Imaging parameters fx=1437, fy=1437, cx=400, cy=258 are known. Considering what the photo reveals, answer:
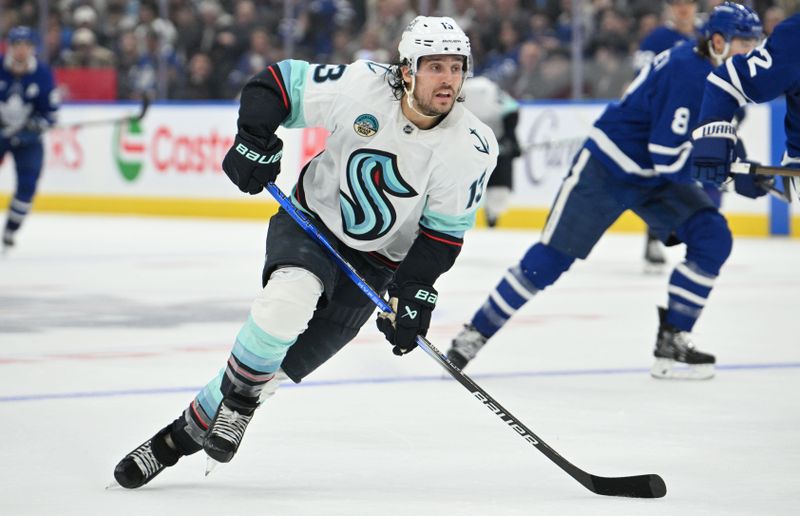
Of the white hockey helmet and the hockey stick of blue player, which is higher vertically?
the white hockey helmet

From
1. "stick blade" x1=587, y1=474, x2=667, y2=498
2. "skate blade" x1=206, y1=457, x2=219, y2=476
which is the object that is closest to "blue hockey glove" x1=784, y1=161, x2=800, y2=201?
"stick blade" x1=587, y1=474, x2=667, y2=498

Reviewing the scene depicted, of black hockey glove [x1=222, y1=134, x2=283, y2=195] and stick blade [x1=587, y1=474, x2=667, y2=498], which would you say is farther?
black hockey glove [x1=222, y1=134, x2=283, y2=195]

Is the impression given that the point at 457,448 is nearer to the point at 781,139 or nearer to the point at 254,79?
the point at 254,79

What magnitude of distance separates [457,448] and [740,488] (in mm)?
727

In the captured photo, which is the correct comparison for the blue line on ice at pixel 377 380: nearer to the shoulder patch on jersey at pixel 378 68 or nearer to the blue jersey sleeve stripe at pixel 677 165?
the blue jersey sleeve stripe at pixel 677 165

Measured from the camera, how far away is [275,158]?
10.0 feet

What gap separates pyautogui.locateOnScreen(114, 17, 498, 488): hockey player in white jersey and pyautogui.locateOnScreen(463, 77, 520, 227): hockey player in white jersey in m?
5.60

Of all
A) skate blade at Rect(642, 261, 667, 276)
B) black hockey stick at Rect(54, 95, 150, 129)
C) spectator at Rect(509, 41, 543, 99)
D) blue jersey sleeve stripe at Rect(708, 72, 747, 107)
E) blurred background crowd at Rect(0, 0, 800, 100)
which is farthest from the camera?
spectator at Rect(509, 41, 543, 99)

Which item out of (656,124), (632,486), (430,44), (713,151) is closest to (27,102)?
(656,124)

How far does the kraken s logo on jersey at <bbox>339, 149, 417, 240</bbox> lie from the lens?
3.09 m

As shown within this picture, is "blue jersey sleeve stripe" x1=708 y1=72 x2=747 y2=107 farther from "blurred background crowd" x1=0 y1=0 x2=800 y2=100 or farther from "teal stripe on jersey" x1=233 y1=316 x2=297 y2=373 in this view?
"blurred background crowd" x1=0 y1=0 x2=800 y2=100

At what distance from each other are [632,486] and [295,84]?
112 centimetres

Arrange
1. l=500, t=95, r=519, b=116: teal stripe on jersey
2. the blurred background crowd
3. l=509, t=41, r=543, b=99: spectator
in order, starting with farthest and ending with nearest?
l=509, t=41, r=543, b=99: spectator → the blurred background crowd → l=500, t=95, r=519, b=116: teal stripe on jersey

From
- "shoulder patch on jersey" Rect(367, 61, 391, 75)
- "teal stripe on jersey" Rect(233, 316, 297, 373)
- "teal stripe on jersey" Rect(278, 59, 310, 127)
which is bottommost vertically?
"teal stripe on jersey" Rect(233, 316, 297, 373)
